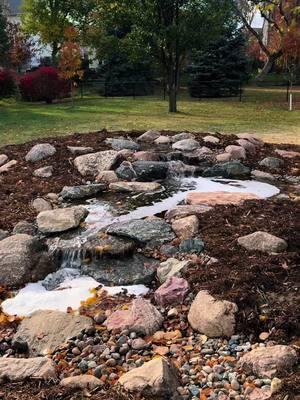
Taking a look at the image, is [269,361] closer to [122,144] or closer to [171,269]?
[171,269]

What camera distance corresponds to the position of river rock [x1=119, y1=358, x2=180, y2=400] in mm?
2492

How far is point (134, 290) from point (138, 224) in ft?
3.13

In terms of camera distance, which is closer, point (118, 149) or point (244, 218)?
point (244, 218)

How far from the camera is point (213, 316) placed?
3.18 metres

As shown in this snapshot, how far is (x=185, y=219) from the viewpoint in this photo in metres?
4.77

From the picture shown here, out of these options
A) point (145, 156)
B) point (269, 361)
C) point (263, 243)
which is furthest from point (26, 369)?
point (145, 156)

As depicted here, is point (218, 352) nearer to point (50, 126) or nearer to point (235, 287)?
point (235, 287)

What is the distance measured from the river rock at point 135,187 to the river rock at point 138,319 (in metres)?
2.59

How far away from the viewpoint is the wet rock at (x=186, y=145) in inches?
298

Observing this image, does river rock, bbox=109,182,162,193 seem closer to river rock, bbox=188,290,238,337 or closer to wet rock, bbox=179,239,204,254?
wet rock, bbox=179,239,204,254

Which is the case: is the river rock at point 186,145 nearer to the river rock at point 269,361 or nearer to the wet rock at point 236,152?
the wet rock at point 236,152

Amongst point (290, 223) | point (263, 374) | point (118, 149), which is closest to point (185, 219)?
point (290, 223)

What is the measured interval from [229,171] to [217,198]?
1259 mm

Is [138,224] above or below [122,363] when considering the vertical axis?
above
